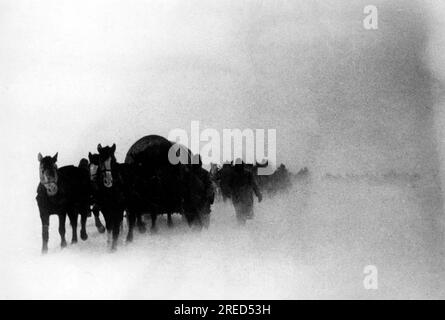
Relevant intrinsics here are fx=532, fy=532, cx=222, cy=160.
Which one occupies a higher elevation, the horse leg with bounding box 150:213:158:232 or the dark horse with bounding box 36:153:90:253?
the dark horse with bounding box 36:153:90:253

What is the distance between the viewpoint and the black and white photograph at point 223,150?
356cm

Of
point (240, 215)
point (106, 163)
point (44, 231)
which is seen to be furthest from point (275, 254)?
point (44, 231)

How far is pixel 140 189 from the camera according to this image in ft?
11.8

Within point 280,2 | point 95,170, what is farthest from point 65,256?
point 280,2

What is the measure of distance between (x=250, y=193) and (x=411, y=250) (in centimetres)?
116

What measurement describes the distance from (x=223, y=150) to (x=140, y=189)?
626mm

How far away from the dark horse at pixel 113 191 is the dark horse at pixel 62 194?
0.11 metres

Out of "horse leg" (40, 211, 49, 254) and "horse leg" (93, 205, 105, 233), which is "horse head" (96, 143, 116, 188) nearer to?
"horse leg" (93, 205, 105, 233)

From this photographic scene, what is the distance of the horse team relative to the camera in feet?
11.7

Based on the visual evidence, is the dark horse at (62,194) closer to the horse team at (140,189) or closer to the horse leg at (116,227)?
the horse team at (140,189)

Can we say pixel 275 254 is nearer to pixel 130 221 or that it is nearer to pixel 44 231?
pixel 130 221

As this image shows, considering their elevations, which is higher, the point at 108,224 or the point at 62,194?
the point at 62,194

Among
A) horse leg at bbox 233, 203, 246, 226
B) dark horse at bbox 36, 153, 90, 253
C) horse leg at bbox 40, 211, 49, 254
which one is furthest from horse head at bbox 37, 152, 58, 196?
horse leg at bbox 233, 203, 246, 226

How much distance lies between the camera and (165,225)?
11.8 feet
